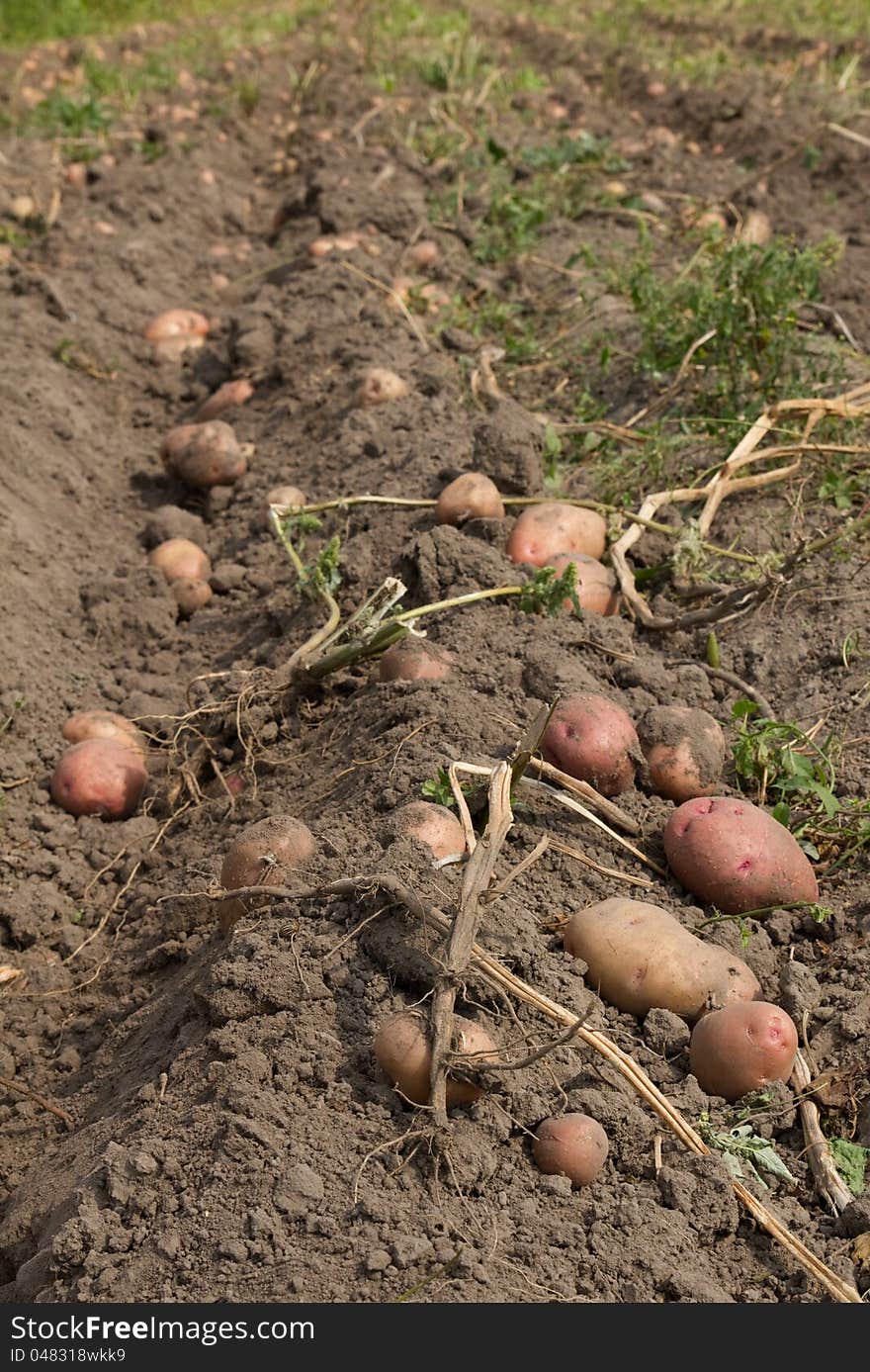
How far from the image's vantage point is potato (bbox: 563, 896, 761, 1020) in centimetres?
→ 252

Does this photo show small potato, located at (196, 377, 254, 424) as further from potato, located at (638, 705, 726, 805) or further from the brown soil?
potato, located at (638, 705, 726, 805)

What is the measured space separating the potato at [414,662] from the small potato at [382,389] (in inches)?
57.8

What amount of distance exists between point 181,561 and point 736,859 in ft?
7.38

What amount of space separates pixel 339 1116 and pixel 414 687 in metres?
1.18

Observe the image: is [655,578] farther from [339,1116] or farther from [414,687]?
[339,1116]

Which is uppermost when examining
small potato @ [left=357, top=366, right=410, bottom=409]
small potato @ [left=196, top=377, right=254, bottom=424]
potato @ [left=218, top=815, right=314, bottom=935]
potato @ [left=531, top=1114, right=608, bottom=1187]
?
potato @ [left=531, top=1114, right=608, bottom=1187]

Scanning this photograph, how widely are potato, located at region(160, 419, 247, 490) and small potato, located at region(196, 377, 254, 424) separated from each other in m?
0.35

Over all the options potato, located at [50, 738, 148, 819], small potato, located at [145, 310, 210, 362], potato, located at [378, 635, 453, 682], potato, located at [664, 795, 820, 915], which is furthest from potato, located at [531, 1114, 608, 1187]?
small potato, located at [145, 310, 210, 362]

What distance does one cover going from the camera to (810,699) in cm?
337

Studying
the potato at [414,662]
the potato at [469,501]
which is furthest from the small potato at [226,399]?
the potato at [414,662]

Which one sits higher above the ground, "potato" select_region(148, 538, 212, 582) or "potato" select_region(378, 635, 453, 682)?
"potato" select_region(378, 635, 453, 682)

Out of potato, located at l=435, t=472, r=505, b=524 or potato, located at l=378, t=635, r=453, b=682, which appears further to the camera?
potato, located at l=435, t=472, r=505, b=524

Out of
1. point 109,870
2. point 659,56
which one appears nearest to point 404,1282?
point 109,870

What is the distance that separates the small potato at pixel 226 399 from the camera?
5.06m
